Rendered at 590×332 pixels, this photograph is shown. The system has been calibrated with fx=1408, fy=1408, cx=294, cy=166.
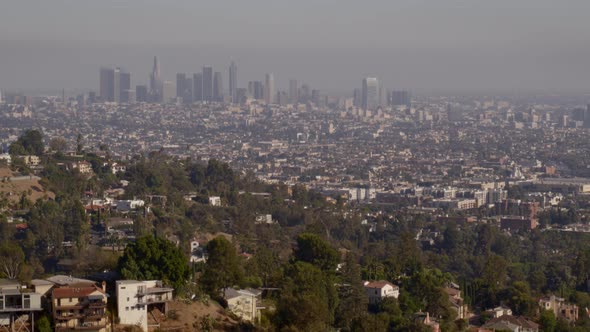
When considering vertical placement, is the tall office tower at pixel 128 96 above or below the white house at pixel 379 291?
below

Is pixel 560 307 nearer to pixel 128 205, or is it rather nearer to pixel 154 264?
pixel 154 264

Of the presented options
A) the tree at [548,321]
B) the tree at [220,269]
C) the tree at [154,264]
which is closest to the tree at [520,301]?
the tree at [548,321]

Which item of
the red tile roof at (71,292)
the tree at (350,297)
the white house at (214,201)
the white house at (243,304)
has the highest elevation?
the red tile roof at (71,292)

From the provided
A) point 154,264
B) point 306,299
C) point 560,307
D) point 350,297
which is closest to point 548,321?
point 560,307

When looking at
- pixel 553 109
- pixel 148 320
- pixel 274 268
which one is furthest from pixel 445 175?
pixel 553 109

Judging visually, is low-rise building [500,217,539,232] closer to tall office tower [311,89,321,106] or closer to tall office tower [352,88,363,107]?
tall office tower [311,89,321,106]

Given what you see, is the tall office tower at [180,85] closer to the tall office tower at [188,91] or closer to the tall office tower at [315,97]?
the tall office tower at [188,91]
